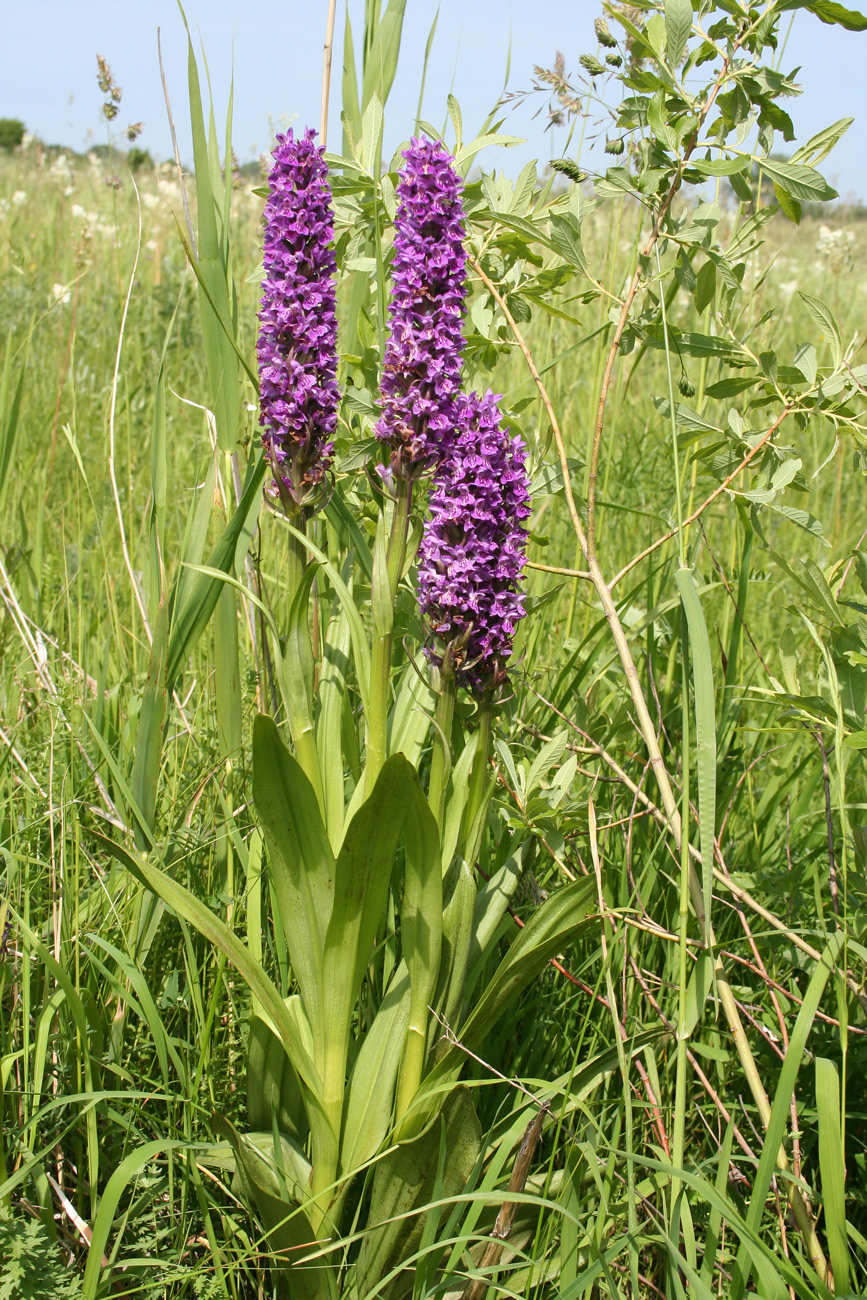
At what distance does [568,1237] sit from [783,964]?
2.98ft

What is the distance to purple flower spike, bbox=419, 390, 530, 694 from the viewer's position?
1396 mm

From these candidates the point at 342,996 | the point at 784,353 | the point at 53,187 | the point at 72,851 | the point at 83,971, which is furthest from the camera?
the point at 53,187

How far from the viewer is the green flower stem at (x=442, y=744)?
57.8 inches

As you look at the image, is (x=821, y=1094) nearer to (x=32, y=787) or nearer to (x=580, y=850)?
(x=580, y=850)

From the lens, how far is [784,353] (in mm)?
6055

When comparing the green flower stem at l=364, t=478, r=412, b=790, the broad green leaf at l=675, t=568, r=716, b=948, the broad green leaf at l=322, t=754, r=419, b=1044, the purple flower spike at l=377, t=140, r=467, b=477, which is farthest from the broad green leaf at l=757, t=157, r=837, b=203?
the broad green leaf at l=322, t=754, r=419, b=1044

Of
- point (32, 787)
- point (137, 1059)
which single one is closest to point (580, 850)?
point (137, 1059)

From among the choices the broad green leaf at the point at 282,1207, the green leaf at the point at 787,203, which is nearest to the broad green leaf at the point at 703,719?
the green leaf at the point at 787,203

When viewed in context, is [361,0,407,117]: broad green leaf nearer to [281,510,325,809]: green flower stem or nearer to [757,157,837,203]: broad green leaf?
[757,157,837,203]: broad green leaf

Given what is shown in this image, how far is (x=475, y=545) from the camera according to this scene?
1393 mm

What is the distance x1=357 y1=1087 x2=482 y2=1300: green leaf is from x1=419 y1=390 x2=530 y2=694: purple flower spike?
2.18ft

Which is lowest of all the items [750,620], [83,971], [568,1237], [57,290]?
[568,1237]

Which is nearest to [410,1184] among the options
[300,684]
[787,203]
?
[300,684]

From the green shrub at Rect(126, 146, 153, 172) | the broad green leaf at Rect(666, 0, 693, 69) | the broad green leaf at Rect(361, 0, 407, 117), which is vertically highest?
the green shrub at Rect(126, 146, 153, 172)
